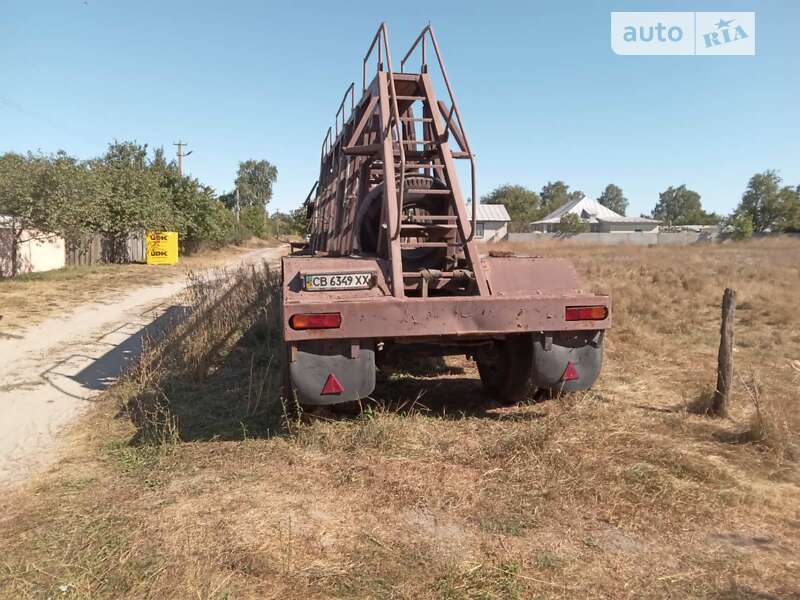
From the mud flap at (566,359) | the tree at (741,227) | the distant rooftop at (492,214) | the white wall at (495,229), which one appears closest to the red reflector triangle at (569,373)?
the mud flap at (566,359)

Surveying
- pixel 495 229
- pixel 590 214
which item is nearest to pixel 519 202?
pixel 590 214

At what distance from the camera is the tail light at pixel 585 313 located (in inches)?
178

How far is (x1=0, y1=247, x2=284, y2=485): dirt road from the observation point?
187 inches

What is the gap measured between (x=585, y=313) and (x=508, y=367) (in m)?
1.02

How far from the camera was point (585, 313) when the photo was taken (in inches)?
180

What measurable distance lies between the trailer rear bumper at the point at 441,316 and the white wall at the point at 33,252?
62.3ft

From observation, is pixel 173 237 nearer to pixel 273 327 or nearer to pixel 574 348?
pixel 273 327

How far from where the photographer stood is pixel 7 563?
114 inches

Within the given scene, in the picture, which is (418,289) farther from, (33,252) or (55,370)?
(33,252)

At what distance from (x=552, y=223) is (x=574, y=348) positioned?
78.0 metres

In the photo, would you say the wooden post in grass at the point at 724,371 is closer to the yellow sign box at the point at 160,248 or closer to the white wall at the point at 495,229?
the yellow sign box at the point at 160,248

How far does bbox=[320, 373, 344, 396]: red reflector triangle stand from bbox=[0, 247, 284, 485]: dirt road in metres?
2.16

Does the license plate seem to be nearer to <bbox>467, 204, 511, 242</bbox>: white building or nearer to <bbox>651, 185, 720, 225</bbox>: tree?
<bbox>467, 204, 511, 242</bbox>: white building

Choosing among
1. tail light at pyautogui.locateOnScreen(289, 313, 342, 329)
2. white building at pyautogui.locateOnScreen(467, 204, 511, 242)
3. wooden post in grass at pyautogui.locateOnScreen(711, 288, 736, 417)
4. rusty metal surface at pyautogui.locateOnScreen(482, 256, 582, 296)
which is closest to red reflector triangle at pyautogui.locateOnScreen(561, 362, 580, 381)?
rusty metal surface at pyautogui.locateOnScreen(482, 256, 582, 296)
